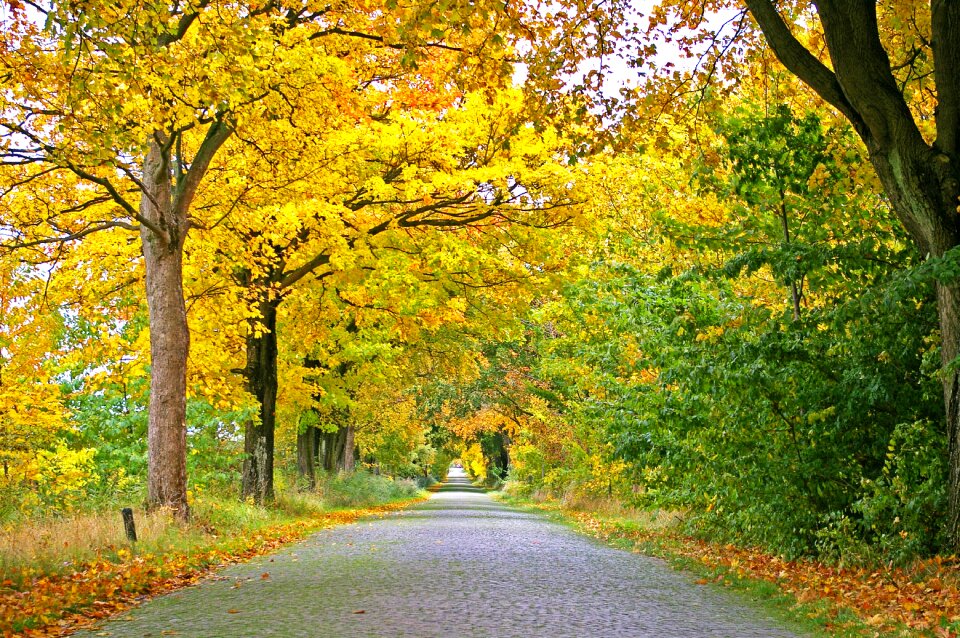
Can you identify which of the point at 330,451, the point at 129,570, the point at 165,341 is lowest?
the point at 129,570

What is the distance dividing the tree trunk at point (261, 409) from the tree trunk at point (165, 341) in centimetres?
492

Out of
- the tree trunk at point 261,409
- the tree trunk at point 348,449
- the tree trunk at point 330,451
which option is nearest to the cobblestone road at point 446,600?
the tree trunk at point 261,409

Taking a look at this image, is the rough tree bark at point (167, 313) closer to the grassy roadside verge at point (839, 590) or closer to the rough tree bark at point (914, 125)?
the grassy roadside verge at point (839, 590)

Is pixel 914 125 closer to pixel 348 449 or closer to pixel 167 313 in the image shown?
pixel 167 313

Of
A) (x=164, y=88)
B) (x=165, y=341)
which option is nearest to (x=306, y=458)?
(x=165, y=341)

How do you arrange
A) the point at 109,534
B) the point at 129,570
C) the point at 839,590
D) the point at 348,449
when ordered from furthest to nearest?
1. the point at 348,449
2. the point at 109,534
3. the point at 129,570
4. the point at 839,590

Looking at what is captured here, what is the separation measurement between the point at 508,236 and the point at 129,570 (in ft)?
39.2

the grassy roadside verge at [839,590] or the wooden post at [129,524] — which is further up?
the wooden post at [129,524]

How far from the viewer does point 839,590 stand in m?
8.25

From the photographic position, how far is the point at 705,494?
12.4 metres

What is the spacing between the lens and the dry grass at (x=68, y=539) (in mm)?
8859

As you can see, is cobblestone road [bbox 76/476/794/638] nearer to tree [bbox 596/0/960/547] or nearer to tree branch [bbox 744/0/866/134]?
tree [bbox 596/0/960/547]

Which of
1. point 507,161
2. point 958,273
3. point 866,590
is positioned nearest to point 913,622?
point 866,590

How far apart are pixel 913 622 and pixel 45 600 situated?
681 cm
